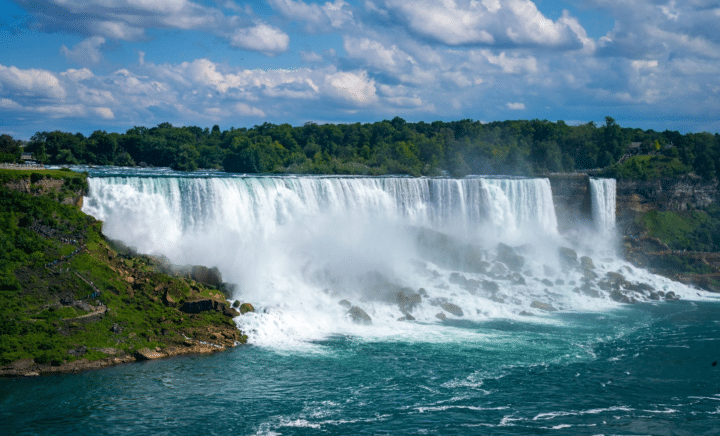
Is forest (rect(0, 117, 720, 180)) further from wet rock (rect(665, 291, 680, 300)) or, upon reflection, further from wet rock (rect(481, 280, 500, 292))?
wet rock (rect(481, 280, 500, 292))

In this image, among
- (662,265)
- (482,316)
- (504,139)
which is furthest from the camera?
(504,139)

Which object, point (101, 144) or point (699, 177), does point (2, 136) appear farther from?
point (699, 177)

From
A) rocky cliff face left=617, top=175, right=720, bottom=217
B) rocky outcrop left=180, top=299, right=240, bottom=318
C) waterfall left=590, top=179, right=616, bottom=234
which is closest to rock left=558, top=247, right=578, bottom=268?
waterfall left=590, top=179, right=616, bottom=234

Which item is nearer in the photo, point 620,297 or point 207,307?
point 207,307

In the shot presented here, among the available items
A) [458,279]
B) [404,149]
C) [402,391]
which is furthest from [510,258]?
[404,149]

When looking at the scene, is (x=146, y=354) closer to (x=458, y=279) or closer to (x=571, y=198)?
(x=458, y=279)

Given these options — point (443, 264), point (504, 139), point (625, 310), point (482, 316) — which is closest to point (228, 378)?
point (482, 316)
